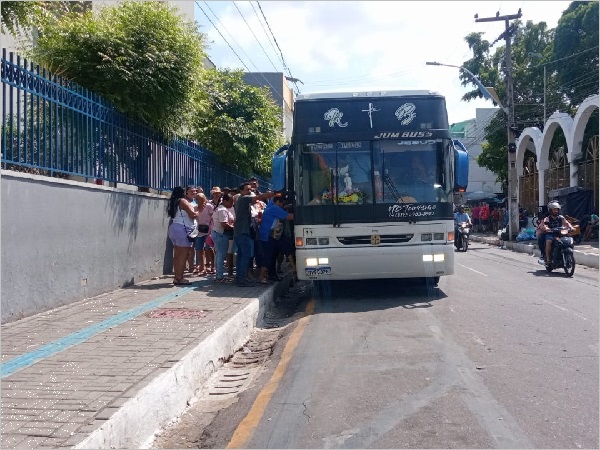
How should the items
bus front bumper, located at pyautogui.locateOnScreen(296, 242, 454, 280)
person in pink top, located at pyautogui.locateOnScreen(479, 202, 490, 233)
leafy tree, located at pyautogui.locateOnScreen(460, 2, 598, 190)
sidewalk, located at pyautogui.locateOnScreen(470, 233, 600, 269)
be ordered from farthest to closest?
person in pink top, located at pyautogui.locateOnScreen(479, 202, 490, 233)
leafy tree, located at pyautogui.locateOnScreen(460, 2, 598, 190)
sidewalk, located at pyautogui.locateOnScreen(470, 233, 600, 269)
bus front bumper, located at pyautogui.locateOnScreen(296, 242, 454, 280)

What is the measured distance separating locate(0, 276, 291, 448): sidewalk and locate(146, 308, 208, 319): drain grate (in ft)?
0.04

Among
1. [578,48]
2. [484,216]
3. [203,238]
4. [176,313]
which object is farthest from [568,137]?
[176,313]

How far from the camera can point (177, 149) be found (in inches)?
599

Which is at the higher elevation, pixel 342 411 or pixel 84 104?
pixel 84 104

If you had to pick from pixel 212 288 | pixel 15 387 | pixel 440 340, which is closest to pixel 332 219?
pixel 212 288

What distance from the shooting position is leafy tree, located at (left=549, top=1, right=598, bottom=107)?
36.4m

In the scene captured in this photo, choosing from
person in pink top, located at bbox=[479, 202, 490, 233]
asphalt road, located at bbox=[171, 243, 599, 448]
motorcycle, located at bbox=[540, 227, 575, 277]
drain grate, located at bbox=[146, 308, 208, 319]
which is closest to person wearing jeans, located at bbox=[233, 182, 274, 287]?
asphalt road, located at bbox=[171, 243, 599, 448]

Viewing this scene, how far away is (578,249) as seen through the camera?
22781mm

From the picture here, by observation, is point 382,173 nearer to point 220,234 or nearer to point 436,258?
point 436,258

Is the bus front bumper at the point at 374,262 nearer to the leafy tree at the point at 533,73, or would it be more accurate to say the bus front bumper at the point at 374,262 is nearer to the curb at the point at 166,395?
the curb at the point at 166,395

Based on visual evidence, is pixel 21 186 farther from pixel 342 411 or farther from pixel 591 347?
pixel 591 347

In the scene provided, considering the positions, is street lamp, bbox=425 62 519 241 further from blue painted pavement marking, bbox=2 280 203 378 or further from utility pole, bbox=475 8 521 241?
blue painted pavement marking, bbox=2 280 203 378

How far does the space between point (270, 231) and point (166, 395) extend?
24.3 feet

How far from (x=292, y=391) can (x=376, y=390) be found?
0.76m
